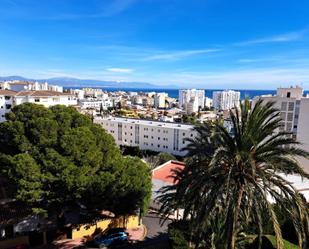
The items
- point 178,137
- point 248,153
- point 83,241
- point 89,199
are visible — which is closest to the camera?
point 248,153

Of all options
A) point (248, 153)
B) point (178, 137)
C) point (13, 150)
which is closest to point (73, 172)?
point (13, 150)

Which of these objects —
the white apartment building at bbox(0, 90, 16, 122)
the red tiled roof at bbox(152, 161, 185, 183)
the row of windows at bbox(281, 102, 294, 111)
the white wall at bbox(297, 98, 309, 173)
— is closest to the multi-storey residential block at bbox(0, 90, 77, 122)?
the white apartment building at bbox(0, 90, 16, 122)

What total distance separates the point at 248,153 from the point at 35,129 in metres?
14.0

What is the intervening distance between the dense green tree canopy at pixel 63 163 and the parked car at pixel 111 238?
189 centimetres

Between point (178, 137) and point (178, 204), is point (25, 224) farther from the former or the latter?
point (178, 137)

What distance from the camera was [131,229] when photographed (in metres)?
24.6

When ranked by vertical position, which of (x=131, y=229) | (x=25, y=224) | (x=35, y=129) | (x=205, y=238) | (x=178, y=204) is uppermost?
(x=35, y=129)

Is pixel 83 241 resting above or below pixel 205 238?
below

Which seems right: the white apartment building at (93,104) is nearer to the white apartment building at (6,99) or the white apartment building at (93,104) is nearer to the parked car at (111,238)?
the white apartment building at (6,99)

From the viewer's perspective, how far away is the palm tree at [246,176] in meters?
11.3

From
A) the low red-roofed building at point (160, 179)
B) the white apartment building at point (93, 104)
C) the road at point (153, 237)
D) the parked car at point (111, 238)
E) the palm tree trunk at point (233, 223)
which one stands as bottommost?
the road at point (153, 237)

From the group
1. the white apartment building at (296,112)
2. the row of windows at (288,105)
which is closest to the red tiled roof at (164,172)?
the white apartment building at (296,112)

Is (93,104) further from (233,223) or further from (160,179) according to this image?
(233,223)

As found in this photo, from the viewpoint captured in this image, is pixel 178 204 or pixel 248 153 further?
pixel 178 204
